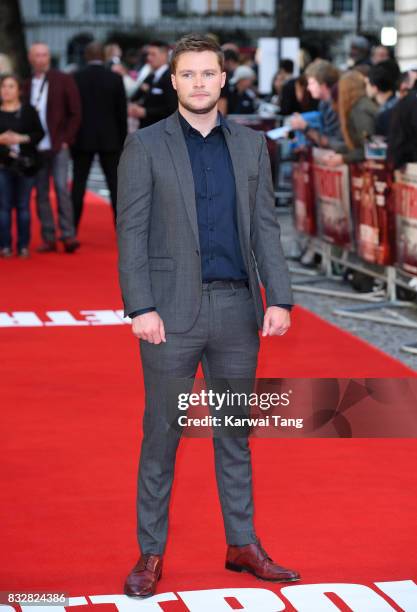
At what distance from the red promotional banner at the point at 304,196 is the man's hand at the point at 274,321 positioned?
30.2 feet

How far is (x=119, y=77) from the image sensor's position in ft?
53.6

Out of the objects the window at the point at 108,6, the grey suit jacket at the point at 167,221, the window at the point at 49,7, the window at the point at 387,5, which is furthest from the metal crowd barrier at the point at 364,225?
the window at the point at 49,7

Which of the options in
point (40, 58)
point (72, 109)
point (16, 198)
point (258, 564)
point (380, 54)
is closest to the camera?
point (258, 564)

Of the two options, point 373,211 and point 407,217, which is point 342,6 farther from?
point 407,217

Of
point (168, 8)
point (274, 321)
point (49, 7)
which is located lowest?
point (168, 8)

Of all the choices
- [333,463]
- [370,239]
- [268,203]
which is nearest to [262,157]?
[268,203]

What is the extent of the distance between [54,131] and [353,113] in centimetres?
358

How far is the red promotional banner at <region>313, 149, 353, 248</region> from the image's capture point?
42.5 ft

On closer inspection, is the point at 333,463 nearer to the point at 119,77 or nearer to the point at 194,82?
the point at 194,82

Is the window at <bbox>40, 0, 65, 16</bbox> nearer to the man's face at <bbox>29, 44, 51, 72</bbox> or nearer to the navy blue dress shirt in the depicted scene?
the man's face at <bbox>29, 44, 51, 72</bbox>

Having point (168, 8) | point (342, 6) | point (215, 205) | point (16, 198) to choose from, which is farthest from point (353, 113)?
point (168, 8)

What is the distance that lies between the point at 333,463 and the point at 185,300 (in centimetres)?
237

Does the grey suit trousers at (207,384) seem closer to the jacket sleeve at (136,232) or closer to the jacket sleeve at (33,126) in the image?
the jacket sleeve at (136,232)

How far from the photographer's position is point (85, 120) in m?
16.1
